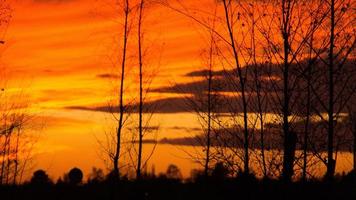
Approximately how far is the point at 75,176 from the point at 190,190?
1088 inches

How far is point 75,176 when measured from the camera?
2891 inches

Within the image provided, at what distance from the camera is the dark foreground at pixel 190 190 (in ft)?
59.3

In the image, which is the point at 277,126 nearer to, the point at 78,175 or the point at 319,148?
the point at 319,148

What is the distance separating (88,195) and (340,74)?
44994 mm

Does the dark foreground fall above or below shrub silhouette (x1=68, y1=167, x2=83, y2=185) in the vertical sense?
below

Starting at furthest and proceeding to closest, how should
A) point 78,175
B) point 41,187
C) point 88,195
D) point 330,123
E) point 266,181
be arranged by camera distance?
point 78,175 → point 41,187 → point 88,195 → point 266,181 → point 330,123

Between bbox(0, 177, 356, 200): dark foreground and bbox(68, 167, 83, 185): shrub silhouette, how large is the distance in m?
1.17

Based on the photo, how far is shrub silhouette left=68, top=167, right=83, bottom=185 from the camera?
70688mm

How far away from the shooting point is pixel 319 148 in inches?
634

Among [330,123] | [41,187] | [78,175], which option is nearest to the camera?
[330,123]

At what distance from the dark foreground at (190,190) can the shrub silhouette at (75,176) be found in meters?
1.17

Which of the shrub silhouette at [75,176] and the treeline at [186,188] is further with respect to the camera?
the shrub silhouette at [75,176]

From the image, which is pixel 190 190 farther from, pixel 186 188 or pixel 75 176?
pixel 75 176

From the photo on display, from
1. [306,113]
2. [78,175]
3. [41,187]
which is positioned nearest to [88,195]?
[41,187]
